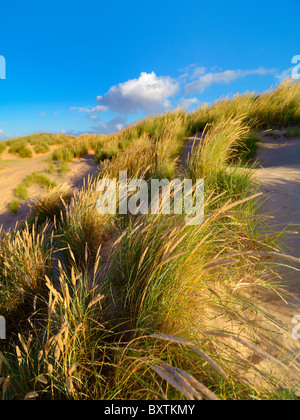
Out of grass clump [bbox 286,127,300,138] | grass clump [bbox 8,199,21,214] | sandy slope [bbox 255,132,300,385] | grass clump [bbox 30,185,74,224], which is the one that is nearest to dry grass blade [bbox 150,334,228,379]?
sandy slope [bbox 255,132,300,385]

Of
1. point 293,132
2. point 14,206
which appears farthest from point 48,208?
point 293,132

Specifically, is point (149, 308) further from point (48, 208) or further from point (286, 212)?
point (48, 208)

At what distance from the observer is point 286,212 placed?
7.39 feet

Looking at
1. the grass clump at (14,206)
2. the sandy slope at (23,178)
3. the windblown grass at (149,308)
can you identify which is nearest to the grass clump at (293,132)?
the windblown grass at (149,308)

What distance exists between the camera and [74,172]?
600cm

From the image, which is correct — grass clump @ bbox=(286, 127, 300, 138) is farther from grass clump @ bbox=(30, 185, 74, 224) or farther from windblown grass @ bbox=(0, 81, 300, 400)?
grass clump @ bbox=(30, 185, 74, 224)

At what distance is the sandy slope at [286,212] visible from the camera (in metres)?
1.27

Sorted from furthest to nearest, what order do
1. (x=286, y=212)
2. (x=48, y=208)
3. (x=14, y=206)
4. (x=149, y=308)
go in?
(x=14, y=206) → (x=48, y=208) → (x=286, y=212) → (x=149, y=308)

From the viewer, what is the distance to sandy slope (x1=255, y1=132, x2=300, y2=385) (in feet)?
4.17

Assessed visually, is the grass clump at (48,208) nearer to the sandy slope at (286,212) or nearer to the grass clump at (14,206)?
the grass clump at (14,206)

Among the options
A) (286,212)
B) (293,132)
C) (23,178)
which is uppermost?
(293,132)

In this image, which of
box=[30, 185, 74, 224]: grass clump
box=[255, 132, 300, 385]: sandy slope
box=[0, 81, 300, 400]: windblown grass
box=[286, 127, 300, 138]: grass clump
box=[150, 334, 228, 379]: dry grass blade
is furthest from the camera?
box=[286, 127, 300, 138]: grass clump

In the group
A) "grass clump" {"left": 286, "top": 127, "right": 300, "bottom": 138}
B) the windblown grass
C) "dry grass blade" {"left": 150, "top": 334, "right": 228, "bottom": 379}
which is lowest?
the windblown grass

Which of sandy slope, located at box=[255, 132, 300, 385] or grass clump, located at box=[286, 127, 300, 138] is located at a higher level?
grass clump, located at box=[286, 127, 300, 138]
